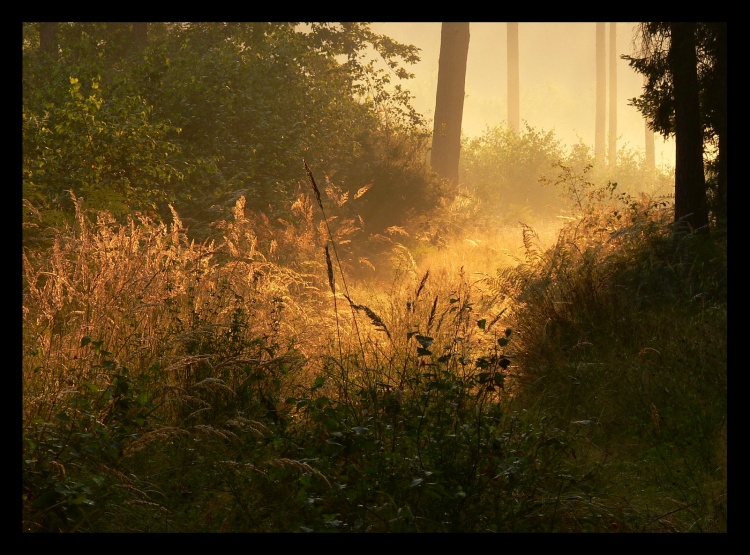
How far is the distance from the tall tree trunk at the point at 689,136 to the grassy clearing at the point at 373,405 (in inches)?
19.4

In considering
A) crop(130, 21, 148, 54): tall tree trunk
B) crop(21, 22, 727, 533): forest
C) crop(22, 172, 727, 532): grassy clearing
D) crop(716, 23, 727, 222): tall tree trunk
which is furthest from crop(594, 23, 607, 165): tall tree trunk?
crop(22, 172, 727, 532): grassy clearing

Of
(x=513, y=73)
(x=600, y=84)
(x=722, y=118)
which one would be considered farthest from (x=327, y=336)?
(x=600, y=84)

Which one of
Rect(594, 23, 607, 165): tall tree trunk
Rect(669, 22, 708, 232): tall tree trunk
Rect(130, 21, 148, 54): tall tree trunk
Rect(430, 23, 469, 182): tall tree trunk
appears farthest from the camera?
Rect(594, 23, 607, 165): tall tree trunk

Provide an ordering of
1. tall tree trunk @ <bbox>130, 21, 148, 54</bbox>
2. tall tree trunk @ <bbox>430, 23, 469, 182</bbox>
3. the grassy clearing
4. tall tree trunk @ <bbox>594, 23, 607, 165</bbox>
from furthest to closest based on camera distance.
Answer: tall tree trunk @ <bbox>594, 23, 607, 165</bbox> → tall tree trunk @ <bbox>430, 23, 469, 182</bbox> → tall tree trunk @ <bbox>130, 21, 148, 54</bbox> → the grassy clearing

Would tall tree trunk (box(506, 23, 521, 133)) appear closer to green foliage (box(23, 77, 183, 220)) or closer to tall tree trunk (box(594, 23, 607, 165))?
tall tree trunk (box(594, 23, 607, 165))

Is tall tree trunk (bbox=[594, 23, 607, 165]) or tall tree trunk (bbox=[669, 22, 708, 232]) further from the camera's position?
tall tree trunk (bbox=[594, 23, 607, 165])

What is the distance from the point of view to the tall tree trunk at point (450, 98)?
20.8 metres

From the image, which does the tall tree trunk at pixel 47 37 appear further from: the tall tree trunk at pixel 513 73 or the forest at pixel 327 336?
the tall tree trunk at pixel 513 73

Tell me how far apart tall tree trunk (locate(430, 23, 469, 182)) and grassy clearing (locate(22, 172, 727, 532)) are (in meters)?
12.9

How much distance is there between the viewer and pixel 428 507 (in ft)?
12.2

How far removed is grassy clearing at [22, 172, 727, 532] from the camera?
12.4ft

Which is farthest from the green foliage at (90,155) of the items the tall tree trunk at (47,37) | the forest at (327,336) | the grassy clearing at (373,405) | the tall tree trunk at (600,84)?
the tall tree trunk at (600,84)

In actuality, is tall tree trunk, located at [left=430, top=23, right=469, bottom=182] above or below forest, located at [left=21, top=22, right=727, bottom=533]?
above
